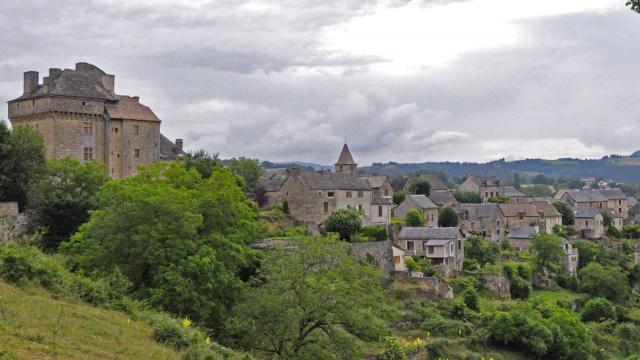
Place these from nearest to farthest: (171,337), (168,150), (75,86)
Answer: (171,337), (75,86), (168,150)

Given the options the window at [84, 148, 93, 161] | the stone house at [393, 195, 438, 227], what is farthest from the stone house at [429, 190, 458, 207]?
the window at [84, 148, 93, 161]

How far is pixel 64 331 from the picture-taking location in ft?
74.5

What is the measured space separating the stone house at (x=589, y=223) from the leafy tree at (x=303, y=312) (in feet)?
294

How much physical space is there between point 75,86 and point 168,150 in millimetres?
12869

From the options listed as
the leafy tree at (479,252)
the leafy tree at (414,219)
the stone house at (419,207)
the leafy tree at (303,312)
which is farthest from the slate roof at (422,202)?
the leafy tree at (303,312)

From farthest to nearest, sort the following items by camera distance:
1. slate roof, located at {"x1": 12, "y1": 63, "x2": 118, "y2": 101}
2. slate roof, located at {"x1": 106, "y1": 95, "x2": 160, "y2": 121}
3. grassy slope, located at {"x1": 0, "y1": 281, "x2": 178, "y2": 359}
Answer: slate roof, located at {"x1": 106, "y1": 95, "x2": 160, "y2": 121} → slate roof, located at {"x1": 12, "y1": 63, "x2": 118, "y2": 101} → grassy slope, located at {"x1": 0, "y1": 281, "x2": 178, "y2": 359}

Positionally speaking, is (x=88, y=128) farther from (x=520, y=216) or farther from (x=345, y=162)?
(x=520, y=216)

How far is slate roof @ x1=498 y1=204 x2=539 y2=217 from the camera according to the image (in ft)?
361

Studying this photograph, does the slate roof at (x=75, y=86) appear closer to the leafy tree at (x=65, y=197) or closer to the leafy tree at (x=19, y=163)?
the leafy tree at (x=65, y=197)

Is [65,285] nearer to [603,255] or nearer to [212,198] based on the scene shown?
[212,198]

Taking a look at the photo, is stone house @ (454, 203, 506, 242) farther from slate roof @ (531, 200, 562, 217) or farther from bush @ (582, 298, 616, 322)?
bush @ (582, 298, 616, 322)

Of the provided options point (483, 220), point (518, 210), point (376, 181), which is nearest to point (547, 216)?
point (518, 210)

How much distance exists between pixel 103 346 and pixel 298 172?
5393 cm

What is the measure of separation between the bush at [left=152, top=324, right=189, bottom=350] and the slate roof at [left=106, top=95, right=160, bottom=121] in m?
37.9
